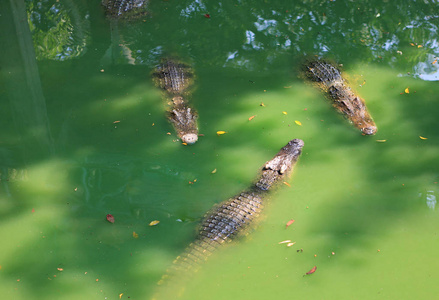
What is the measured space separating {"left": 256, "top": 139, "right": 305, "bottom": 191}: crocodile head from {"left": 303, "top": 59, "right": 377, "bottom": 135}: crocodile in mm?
823

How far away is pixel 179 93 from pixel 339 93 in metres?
2.00

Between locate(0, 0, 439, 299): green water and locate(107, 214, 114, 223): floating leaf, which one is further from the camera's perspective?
locate(107, 214, 114, 223): floating leaf

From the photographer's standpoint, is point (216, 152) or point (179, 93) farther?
point (179, 93)

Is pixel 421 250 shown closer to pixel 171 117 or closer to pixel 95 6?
pixel 171 117

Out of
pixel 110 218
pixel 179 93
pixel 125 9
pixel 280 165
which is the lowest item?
pixel 110 218

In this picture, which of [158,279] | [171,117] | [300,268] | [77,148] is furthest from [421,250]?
[77,148]

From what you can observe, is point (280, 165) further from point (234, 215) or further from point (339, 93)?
point (339, 93)

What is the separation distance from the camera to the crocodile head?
172 inches

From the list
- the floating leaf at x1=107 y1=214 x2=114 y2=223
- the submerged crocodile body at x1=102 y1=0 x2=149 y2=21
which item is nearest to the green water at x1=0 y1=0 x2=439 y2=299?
the floating leaf at x1=107 y1=214 x2=114 y2=223

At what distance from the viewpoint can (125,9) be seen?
7023 mm

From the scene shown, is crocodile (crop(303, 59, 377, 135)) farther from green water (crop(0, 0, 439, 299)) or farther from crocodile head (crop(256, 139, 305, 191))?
crocodile head (crop(256, 139, 305, 191))

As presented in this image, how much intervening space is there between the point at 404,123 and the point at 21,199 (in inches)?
168

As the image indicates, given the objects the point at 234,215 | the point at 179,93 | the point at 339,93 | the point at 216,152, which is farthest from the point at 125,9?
the point at 234,215

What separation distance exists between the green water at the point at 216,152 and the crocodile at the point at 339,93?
0.12 metres
